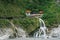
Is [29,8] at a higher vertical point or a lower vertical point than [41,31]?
higher

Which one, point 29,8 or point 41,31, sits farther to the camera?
point 29,8

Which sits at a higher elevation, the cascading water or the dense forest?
the dense forest

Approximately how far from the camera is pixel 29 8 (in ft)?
83.2

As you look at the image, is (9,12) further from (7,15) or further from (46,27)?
(46,27)

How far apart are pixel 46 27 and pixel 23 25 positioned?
1.88m

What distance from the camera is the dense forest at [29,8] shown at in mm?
20828

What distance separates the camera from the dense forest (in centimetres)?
2083

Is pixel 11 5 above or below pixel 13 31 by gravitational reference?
above

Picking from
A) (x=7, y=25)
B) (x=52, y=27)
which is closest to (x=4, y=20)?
(x=7, y=25)

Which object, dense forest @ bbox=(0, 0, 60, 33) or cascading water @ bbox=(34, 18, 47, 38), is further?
dense forest @ bbox=(0, 0, 60, 33)

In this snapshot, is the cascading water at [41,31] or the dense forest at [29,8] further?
the dense forest at [29,8]

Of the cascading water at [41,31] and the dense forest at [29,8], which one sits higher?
the dense forest at [29,8]

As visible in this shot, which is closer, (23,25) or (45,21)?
(23,25)

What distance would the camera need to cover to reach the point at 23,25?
819 inches
